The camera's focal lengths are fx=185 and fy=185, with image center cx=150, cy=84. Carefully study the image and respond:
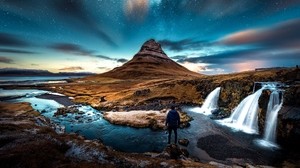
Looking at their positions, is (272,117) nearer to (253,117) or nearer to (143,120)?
(253,117)

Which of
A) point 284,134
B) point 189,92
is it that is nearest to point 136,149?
point 284,134

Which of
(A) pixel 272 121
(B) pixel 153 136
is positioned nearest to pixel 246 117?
(A) pixel 272 121

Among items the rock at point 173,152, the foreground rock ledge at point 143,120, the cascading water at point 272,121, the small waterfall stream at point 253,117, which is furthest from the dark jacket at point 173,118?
the small waterfall stream at point 253,117

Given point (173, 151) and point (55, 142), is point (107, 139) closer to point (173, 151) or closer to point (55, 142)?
point (55, 142)

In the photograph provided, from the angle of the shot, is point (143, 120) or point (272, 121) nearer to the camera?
point (272, 121)

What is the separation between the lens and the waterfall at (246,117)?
124 feet

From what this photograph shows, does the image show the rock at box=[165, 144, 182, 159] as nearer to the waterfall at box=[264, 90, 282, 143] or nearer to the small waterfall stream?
the small waterfall stream

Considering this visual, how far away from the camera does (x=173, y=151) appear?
2083cm

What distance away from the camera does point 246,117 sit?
1607 inches

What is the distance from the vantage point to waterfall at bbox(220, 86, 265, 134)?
124 feet

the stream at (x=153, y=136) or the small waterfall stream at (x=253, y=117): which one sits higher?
the small waterfall stream at (x=253, y=117)

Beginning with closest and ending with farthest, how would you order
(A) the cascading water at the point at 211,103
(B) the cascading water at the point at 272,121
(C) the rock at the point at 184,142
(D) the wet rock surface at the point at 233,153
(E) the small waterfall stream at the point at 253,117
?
(D) the wet rock surface at the point at 233,153, (C) the rock at the point at 184,142, (B) the cascading water at the point at 272,121, (E) the small waterfall stream at the point at 253,117, (A) the cascading water at the point at 211,103

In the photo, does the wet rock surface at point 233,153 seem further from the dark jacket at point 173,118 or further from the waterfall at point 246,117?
the waterfall at point 246,117

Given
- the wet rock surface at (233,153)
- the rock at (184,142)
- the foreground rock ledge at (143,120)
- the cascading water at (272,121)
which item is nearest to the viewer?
the wet rock surface at (233,153)
